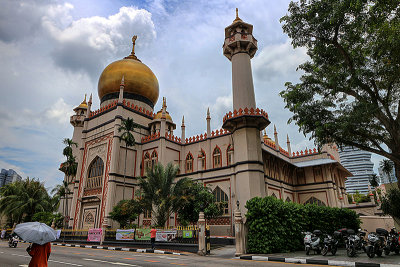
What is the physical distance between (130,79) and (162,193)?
50.3 feet

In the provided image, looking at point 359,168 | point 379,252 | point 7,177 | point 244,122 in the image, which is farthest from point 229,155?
point 7,177

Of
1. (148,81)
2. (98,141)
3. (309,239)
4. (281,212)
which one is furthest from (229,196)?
(148,81)

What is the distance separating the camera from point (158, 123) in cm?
2806

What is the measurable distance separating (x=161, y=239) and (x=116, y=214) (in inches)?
254

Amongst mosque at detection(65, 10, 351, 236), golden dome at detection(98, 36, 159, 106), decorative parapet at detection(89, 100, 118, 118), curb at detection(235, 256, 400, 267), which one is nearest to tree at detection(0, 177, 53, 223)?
mosque at detection(65, 10, 351, 236)

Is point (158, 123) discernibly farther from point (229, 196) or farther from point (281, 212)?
point (281, 212)

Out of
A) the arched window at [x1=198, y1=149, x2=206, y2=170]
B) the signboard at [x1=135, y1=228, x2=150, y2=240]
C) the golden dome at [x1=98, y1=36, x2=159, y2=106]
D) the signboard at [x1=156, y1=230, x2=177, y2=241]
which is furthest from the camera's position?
the golden dome at [x1=98, y1=36, x2=159, y2=106]

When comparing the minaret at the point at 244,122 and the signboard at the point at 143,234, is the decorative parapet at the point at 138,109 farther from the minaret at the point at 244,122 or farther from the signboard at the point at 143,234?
the signboard at the point at 143,234

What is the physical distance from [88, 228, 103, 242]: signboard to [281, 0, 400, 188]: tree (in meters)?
15.6

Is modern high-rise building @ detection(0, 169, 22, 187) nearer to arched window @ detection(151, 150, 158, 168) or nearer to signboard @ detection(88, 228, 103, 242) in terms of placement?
arched window @ detection(151, 150, 158, 168)

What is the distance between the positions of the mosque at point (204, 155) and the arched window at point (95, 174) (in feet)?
0.30

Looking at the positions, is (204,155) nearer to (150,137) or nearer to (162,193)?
(150,137)

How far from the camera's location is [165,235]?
16.1 metres

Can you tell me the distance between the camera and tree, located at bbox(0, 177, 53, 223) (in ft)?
103
